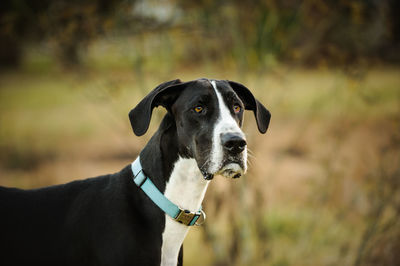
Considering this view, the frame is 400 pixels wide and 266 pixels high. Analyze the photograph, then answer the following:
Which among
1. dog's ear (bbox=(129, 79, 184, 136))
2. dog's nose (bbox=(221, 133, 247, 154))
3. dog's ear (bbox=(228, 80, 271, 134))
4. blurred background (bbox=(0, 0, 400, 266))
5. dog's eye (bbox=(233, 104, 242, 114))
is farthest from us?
blurred background (bbox=(0, 0, 400, 266))

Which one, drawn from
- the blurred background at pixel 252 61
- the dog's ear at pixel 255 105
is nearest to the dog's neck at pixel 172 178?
the dog's ear at pixel 255 105

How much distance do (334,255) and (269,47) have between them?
10.9 feet

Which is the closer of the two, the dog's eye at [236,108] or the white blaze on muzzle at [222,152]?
the white blaze on muzzle at [222,152]

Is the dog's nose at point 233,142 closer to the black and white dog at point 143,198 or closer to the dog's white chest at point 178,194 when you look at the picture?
the black and white dog at point 143,198

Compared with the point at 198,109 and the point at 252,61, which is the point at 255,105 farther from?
the point at 252,61

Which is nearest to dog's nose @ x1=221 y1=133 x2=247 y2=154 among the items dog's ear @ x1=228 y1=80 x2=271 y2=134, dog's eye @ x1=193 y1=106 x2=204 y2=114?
dog's eye @ x1=193 y1=106 x2=204 y2=114

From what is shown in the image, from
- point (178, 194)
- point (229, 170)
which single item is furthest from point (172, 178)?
point (229, 170)

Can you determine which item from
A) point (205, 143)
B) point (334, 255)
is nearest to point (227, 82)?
point (205, 143)

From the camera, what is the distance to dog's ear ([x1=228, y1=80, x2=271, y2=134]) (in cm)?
267

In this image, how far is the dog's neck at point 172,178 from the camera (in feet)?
8.09

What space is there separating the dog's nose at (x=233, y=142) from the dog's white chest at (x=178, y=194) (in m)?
0.33

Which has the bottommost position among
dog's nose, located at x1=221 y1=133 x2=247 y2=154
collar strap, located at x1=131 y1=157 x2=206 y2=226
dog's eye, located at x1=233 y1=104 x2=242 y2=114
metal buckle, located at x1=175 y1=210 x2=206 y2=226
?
metal buckle, located at x1=175 y1=210 x2=206 y2=226

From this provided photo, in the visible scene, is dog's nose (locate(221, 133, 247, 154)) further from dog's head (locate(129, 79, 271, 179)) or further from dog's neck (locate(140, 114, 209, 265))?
dog's neck (locate(140, 114, 209, 265))

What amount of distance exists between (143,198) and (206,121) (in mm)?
687
